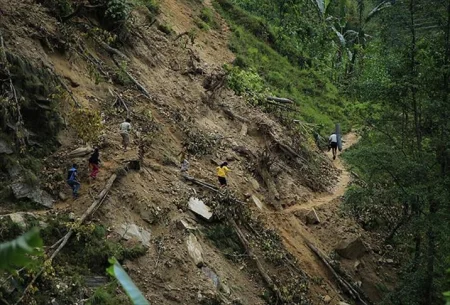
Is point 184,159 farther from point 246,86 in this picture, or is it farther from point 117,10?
point 246,86

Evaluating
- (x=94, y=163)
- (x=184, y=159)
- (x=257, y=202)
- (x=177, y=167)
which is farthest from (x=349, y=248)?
(x=94, y=163)

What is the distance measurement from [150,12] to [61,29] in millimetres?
5908

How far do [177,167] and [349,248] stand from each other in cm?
509

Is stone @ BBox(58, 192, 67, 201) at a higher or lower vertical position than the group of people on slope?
lower

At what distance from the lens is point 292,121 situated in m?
18.7

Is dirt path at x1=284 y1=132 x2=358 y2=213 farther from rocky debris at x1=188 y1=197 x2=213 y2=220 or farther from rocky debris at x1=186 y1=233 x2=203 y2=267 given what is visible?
rocky debris at x1=186 y1=233 x2=203 y2=267

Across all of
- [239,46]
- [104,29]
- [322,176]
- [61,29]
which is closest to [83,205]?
[61,29]

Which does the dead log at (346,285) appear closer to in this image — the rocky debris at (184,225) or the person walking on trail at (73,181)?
the rocky debris at (184,225)

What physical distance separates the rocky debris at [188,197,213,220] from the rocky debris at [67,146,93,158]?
7.41 ft

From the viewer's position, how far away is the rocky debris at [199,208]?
1112cm

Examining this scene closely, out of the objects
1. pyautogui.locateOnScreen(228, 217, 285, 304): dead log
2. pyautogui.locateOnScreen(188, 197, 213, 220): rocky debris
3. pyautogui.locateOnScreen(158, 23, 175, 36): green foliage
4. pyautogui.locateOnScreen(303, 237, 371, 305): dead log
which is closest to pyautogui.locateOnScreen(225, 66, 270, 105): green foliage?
pyautogui.locateOnScreen(158, 23, 175, 36): green foliage

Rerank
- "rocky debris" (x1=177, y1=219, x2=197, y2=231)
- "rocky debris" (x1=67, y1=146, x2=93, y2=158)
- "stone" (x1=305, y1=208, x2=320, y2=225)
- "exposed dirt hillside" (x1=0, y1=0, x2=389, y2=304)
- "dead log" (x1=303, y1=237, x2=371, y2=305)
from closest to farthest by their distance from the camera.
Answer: "exposed dirt hillside" (x1=0, y1=0, x2=389, y2=304)
"rocky debris" (x1=67, y1=146, x2=93, y2=158)
"rocky debris" (x1=177, y1=219, x2=197, y2=231)
"dead log" (x1=303, y1=237, x2=371, y2=305)
"stone" (x1=305, y1=208, x2=320, y2=225)

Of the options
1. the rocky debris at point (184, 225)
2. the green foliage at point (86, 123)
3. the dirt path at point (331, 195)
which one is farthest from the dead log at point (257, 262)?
the green foliage at point (86, 123)

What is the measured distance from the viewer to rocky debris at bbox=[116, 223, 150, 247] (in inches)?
372
